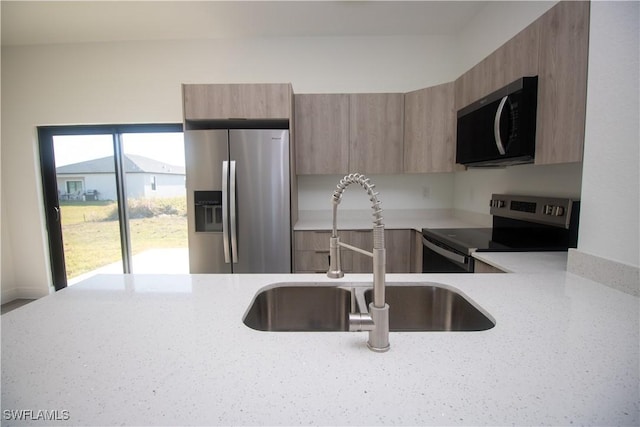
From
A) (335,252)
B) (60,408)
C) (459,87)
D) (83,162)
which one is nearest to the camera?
(60,408)

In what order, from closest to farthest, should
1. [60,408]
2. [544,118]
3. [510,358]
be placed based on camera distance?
1. [60,408]
2. [510,358]
3. [544,118]

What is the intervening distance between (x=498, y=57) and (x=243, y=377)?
6.76 feet

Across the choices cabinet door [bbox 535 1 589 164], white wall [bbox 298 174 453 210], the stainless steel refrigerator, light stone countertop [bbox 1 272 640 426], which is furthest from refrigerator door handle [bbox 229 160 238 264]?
cabinet door [bbox 535 1 589 164]

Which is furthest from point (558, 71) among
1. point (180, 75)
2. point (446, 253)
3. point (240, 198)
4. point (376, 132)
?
point (180, 75)

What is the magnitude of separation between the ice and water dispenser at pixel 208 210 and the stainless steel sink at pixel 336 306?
1516 millimetres

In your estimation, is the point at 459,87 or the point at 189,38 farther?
the point at 189,38

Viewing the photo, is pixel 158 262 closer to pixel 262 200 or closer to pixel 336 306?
pixel 262 200

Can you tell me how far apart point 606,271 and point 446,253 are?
848mm

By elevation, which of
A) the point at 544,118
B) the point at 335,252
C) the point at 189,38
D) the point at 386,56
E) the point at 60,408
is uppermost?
the point at 189,38

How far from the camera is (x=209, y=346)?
652mm

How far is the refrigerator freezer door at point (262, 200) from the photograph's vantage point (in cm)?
232

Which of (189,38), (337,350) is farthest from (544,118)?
(189,38)

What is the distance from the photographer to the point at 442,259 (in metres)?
1.93

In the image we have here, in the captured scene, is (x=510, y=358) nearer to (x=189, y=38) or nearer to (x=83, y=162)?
(x=189, y=38)
